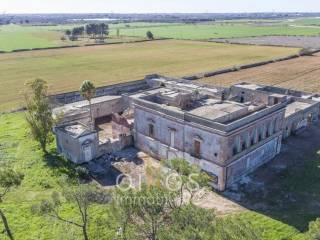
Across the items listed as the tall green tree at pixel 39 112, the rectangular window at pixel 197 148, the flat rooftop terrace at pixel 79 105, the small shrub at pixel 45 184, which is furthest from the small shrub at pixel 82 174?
the flat rooftop terrace at pixel 79 105

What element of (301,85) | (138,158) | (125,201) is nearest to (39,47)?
(301,85)

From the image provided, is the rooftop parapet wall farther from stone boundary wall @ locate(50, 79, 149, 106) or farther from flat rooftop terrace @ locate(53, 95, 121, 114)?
stone boundary wall @ locate(50, 79, 149, 106)

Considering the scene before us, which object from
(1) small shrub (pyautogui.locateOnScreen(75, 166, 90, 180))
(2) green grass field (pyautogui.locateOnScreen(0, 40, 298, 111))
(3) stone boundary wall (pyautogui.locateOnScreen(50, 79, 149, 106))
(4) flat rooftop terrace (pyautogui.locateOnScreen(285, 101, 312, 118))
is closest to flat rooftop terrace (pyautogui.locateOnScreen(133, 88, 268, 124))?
(4) flat rooftop terrace (pyautogui.locateOnScreen(285, 101, 312, 118))

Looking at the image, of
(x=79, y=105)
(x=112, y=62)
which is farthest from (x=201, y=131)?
(x=112, y=62)

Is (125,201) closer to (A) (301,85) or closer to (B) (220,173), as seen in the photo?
(B) (220,173)

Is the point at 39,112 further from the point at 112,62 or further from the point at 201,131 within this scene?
the point at 112,62

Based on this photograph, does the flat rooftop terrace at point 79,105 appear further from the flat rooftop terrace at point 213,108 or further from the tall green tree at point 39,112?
the flat rooftop terrace at point 213,108
